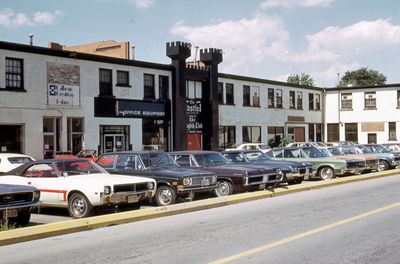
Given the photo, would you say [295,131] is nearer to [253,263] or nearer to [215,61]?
[215,61]

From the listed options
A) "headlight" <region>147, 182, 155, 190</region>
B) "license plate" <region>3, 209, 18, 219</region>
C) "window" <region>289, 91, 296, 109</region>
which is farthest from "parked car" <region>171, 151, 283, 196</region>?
"window" <region>289, 91, 296, 109</region>

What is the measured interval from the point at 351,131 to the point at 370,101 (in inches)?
141

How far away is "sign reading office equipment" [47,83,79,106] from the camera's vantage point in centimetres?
2880

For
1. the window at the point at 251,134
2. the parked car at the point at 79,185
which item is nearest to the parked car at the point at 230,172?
the parked car at the point at 79,185

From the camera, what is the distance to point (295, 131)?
167 feet

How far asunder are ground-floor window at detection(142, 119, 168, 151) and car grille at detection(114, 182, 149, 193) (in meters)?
21.2

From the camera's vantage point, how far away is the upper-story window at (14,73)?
2698 centimetres

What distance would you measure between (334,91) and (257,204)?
42829mm

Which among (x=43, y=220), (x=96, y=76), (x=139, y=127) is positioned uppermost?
(x=96, y=76)

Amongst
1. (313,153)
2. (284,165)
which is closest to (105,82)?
(313,153)

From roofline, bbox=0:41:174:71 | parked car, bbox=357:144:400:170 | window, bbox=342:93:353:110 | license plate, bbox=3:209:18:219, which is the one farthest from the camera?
window, bbox=342:93:353:110

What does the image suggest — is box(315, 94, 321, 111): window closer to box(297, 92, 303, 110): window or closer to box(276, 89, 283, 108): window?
box(297, 92, 303, 110): window

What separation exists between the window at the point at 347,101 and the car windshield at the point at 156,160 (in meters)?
41.5

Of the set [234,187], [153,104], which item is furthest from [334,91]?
[234,187]
